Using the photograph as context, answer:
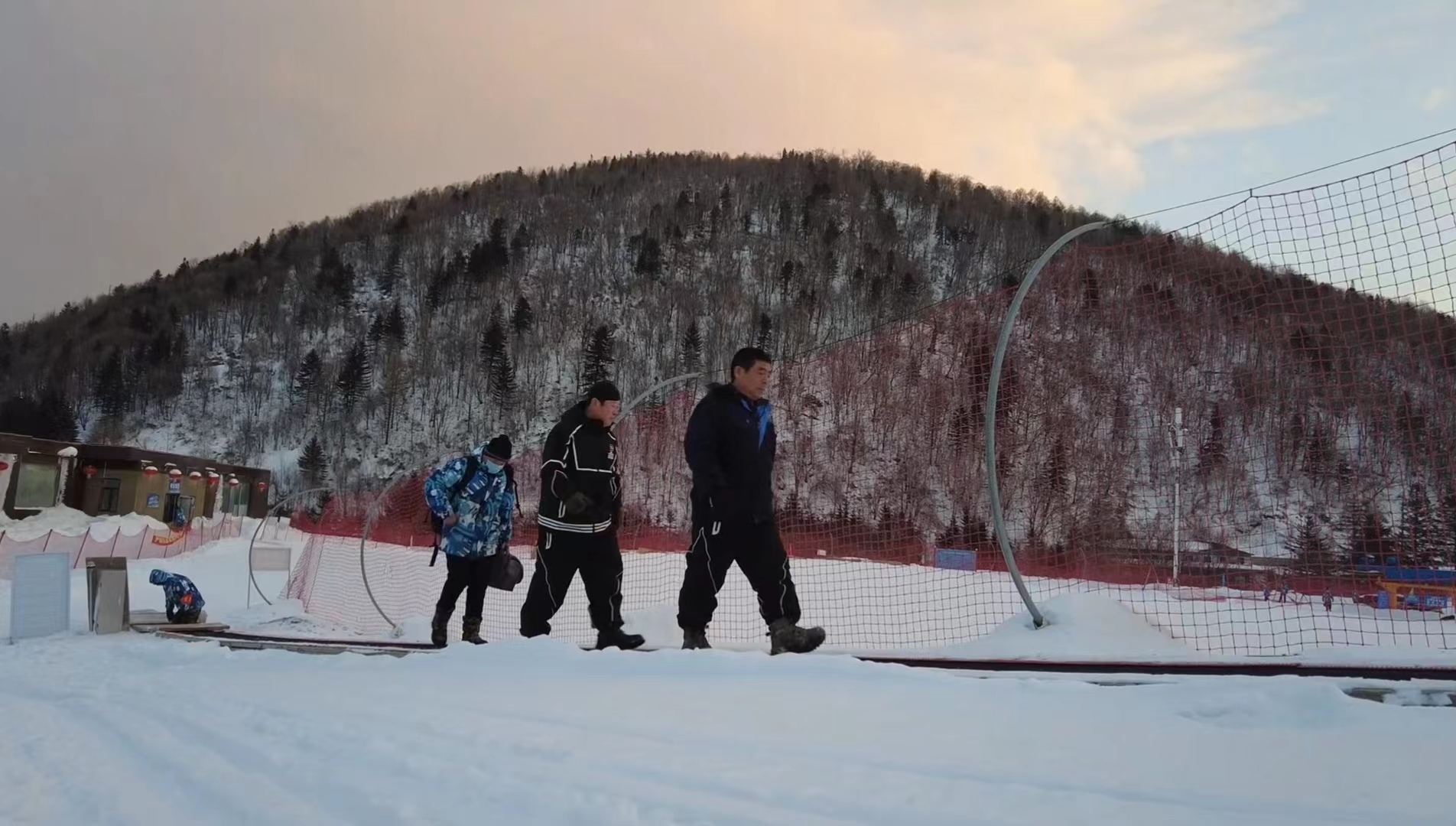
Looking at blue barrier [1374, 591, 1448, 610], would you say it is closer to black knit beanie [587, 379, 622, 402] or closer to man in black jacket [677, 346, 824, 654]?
man in black jacket [677, 346, 824, 654]

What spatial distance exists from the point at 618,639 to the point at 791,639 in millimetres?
1182

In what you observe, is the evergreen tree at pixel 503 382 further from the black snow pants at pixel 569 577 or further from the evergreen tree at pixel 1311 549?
the black snow pants at pixel 569 577

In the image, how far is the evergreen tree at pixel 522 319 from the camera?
286 ft

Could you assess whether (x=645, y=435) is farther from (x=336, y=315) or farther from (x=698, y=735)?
(x=336, y=315)

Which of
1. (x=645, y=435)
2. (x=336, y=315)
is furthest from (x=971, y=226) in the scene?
(x=645, y=435)

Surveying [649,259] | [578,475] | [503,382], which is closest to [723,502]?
[578,475]

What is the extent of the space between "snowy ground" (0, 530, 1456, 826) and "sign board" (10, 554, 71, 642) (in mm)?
4767

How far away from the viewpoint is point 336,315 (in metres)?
94.8

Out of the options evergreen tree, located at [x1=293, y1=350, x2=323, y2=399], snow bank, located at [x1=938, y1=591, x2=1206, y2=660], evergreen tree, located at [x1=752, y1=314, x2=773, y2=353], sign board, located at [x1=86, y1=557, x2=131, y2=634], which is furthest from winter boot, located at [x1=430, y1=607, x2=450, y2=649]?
evergreen tree, located at [x1=293, y1=350, x2=323, y2=399]

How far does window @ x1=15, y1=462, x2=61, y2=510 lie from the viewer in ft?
117

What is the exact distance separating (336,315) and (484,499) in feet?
320

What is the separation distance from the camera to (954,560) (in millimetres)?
8695

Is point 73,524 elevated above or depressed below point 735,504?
below

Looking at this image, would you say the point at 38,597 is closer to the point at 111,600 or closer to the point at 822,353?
the point at 111,600
